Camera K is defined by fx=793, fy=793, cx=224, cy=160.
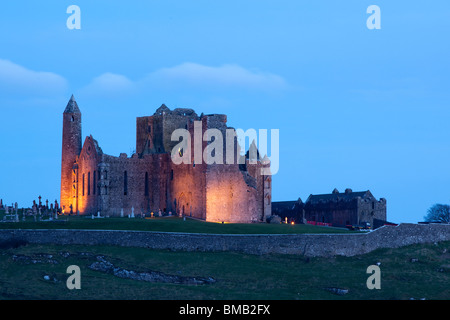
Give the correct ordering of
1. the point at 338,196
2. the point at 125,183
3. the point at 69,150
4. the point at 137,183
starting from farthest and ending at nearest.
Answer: the point at 338,196 → the point at 69,150 → the point at 137,183 → the point at 125,183

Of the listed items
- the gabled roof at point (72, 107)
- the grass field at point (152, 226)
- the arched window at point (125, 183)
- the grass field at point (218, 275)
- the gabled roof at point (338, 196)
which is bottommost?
the grass field at point (218, 275)

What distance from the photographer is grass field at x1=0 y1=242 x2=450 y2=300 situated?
193 feet

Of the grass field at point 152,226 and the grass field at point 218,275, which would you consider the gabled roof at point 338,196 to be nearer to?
the grass field at point 152,226

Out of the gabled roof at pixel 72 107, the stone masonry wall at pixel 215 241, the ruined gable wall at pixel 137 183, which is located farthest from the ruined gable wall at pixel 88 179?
the stone masonry wall at pixel 215 241

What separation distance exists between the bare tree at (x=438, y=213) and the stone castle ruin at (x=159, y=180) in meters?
41.1

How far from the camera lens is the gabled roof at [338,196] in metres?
112

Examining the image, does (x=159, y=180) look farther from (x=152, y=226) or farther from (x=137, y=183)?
(x=152, y=226)

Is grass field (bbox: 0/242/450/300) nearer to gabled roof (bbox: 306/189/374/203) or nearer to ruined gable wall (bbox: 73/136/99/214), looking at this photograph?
ruined gable wall (bbox: 73/136/99/214)

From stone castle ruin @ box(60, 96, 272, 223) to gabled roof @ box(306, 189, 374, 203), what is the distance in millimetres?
16069

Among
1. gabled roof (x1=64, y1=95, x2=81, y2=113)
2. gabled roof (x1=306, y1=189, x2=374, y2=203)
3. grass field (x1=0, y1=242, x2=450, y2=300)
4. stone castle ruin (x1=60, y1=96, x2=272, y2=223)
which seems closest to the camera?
grass field (x1=0, y1=242, x2=450, y2=300)

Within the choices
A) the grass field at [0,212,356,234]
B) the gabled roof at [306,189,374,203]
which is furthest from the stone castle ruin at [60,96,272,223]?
the gabled roof at [306,189,374,203]

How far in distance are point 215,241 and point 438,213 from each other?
69.3 meters

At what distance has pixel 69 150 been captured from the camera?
98312 mm

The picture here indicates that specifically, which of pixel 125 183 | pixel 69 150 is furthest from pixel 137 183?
pixel 69 150
